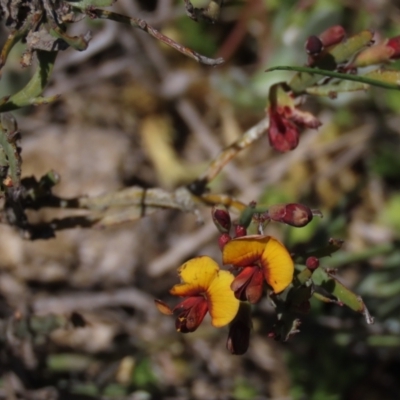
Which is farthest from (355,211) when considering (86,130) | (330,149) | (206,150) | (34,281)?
(34,281)

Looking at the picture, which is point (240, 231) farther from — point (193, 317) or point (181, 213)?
point (181, 213)

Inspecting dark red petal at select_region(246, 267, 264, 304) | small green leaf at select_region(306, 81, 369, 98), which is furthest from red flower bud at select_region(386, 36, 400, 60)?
dark red petal at select_region(246, 267, 264, 304)

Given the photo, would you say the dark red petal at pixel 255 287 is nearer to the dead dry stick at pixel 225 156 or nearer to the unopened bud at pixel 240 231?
the unopened bud at pixel 240 231

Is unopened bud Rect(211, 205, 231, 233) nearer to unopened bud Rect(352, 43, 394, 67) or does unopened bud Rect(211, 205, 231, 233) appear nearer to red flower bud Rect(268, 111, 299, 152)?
red flower bud Rect(268, 111, 299, 152)

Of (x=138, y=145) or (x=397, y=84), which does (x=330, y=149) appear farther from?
(x=397, y=84)

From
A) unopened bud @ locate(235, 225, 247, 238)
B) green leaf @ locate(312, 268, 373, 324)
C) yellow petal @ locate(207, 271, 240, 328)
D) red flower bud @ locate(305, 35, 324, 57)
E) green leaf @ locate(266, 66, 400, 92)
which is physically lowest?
green leaf @ locate(312, 268, 373, 324)

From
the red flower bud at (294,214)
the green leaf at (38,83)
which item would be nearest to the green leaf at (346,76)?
the red flower bud at (294,214)

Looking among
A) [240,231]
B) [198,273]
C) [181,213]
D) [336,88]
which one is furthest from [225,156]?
[181,213]
